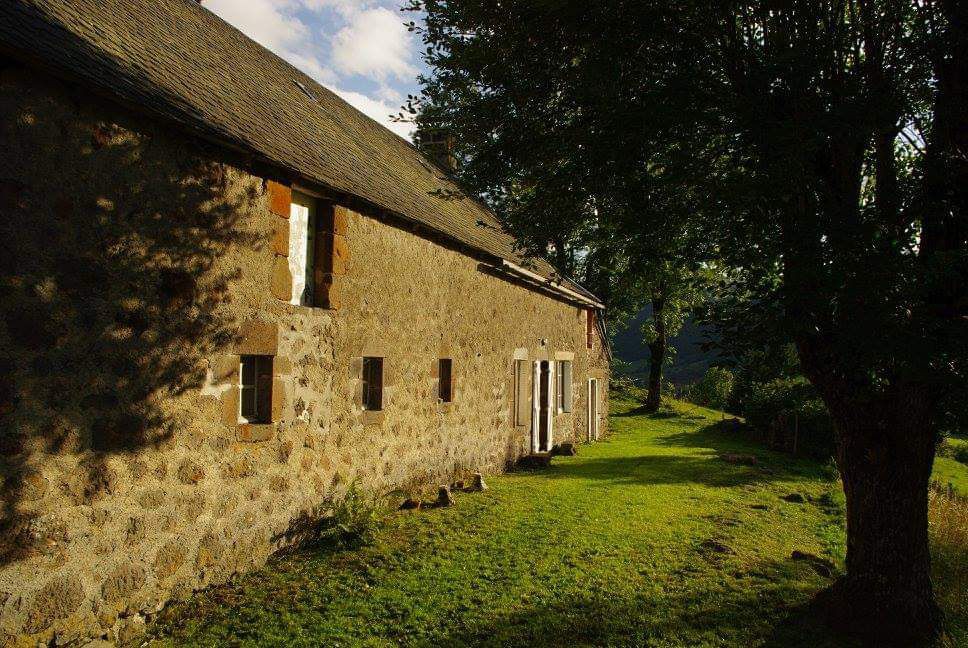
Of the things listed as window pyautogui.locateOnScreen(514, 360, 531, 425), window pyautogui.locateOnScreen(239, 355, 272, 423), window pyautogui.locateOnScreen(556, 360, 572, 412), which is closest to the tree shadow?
window pyautogui.locateOnScreen(239, 355, 272, 423)

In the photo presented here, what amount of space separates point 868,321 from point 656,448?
12.5 meters

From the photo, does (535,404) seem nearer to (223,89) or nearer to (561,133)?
(561,133)

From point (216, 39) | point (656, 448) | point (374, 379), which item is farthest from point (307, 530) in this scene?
point (656, 448)

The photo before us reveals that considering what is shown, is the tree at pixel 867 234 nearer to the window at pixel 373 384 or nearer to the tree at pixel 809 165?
the tree at pixel 809 165

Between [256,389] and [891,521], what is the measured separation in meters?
6.02

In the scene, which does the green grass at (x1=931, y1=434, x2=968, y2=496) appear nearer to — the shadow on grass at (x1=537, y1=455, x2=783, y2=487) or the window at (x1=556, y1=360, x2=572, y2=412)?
the shadow on grass at (x1=537, y1=455, x2=783, y2=487)

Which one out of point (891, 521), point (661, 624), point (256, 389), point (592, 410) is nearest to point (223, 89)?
point (256, 389)

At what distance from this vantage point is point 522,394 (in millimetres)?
12398

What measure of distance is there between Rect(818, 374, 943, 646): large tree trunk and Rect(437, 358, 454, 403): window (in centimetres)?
567

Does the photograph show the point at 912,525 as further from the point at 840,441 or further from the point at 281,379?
the point at 281,379

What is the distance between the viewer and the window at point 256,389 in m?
5.88

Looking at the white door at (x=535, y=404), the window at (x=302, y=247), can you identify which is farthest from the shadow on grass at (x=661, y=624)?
the white door at (x=535, y=404)

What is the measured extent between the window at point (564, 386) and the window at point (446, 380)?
19.1ft

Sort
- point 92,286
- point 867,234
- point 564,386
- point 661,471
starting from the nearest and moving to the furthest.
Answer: point 867,234 → point 92,286 → point 661,471 → point 564,386
